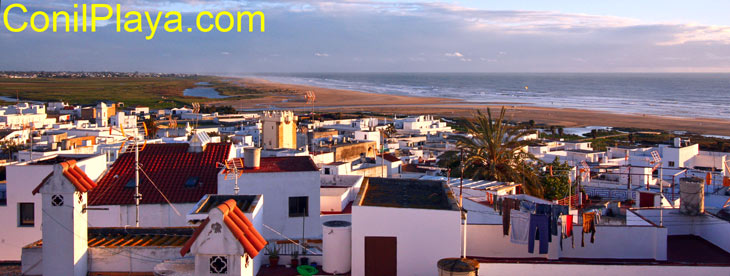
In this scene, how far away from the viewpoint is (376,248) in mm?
9984

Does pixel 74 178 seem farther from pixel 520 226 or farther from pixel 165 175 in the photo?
pixel 165 175

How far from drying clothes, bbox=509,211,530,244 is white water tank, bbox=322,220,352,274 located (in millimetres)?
2795

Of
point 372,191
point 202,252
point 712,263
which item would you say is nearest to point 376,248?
point 372,191

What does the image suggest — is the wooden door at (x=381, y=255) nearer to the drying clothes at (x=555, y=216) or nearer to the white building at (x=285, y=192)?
the drying clothes at (x=555, y=216)

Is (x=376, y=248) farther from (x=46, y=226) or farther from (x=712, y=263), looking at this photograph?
(x=712, y=263)

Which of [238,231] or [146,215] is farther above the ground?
[238,231]

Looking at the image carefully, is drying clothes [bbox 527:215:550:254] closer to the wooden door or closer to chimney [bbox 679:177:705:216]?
the wooden door

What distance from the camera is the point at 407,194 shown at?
11.6 m

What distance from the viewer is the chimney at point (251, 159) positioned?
1533 centimetres

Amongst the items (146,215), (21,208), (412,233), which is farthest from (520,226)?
(21,208)

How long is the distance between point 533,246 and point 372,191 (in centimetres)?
288

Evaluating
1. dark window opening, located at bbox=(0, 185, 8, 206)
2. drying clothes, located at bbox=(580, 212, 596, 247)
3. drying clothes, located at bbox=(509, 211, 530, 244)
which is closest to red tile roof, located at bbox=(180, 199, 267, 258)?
drying clothes, located at bbox=(509, 211, 530, 244)

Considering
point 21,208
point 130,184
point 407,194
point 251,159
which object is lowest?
point 21,208

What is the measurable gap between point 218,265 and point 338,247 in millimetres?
3300
